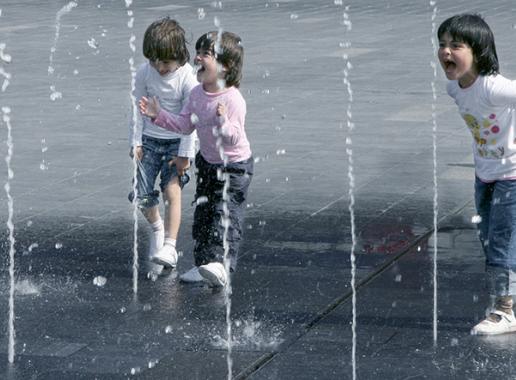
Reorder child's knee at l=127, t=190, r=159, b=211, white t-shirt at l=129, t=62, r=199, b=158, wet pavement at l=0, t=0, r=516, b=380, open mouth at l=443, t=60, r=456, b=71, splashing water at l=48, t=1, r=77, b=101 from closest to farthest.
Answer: wet pavement at l=0, t=0, r=516, b=380
open mouth at l=443, t=60, r=456, b=71
white t-shirt at l=129, t=62, r=199, b=158
child's knee at l=127, t=190, r=159, b=211
splashing water at l=48, t=1, r=77, b=101

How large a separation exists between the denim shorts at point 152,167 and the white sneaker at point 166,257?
0.83 ft

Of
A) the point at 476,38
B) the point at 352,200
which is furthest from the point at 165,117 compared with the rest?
the point at 352,200

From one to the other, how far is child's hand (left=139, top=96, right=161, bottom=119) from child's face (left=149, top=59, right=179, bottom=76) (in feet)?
1.49

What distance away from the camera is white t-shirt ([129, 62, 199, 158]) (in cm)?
698

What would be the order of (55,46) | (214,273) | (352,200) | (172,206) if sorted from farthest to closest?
(55,46)
(352,200)
(172,206)
(214,273)

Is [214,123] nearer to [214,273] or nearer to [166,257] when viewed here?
[214,273]

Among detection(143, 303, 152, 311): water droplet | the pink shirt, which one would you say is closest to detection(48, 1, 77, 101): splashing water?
the pink shirt

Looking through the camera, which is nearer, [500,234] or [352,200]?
[500,234]

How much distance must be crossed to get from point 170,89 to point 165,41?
282 mm

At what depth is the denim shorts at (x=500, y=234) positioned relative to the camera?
579 centimetres

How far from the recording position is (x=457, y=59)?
570 centimetres

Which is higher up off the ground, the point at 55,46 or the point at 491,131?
the point at 491,131

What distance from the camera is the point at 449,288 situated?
6.59 meters

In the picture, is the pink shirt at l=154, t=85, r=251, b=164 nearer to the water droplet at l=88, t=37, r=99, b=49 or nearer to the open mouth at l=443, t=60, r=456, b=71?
the open mouth at l=443, t=60, r=456, b=71
